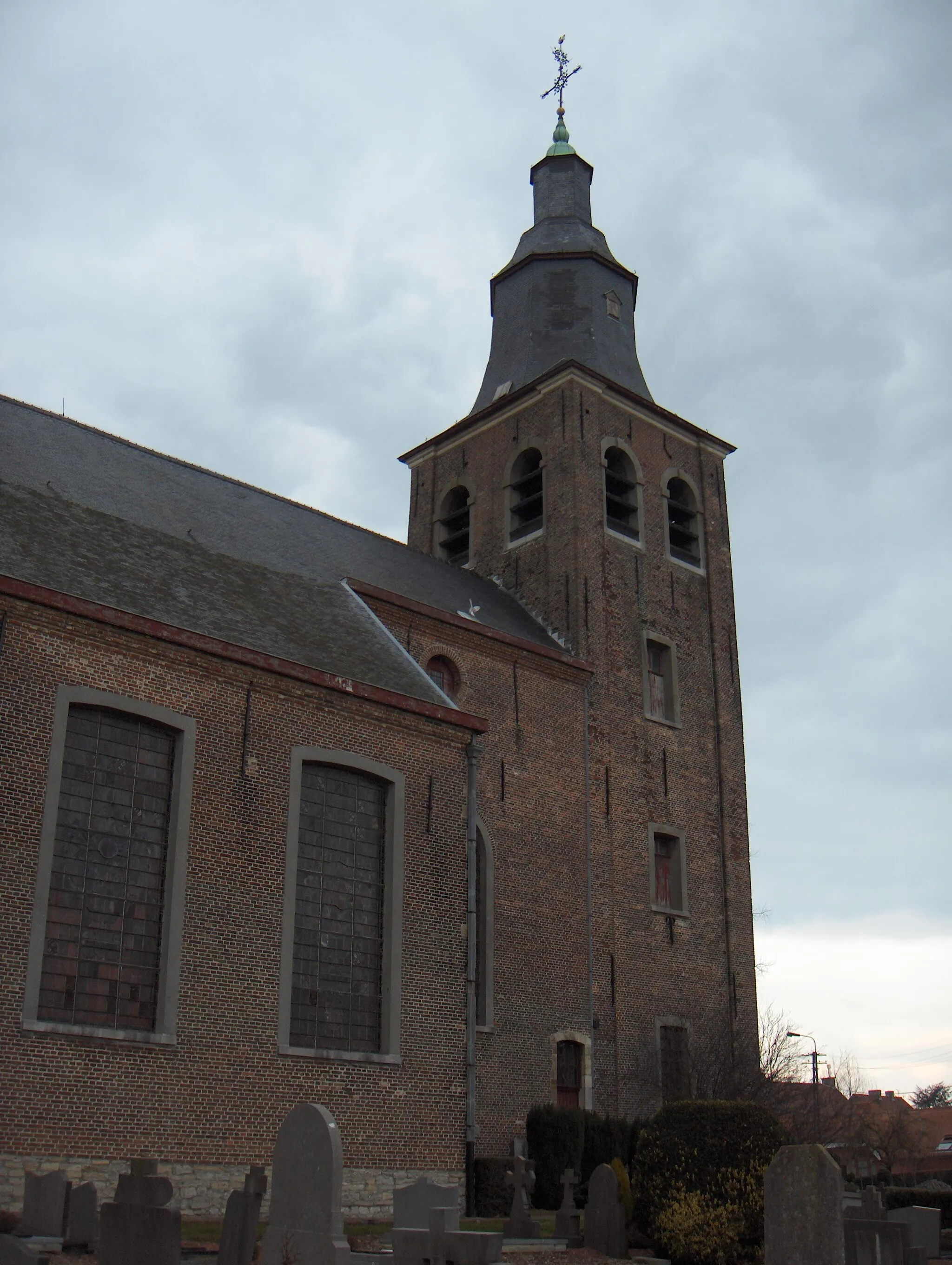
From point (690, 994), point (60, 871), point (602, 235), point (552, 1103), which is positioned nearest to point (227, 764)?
point (60, 871)

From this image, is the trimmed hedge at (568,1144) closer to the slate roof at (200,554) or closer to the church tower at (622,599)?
the church tower at (622,599)

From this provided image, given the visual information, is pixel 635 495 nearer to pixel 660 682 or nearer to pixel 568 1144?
pixel 660 682

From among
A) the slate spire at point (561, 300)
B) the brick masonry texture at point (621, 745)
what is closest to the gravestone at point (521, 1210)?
the brick masonry texture at point (621, 745)

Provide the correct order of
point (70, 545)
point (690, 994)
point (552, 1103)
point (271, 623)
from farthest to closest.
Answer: point (690, 994)
point (552, 1103)
point (271, 623)
point (70, 545)

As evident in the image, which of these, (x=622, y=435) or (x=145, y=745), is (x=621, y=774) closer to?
(x=622, y=435)

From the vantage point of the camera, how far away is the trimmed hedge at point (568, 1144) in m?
16.6

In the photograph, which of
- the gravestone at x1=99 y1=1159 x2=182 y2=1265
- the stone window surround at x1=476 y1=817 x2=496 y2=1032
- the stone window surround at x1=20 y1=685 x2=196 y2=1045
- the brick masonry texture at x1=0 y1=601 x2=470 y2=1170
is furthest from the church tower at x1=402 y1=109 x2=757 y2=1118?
the gravestone at x1=99 y1=1159 x2=182 y2=1265

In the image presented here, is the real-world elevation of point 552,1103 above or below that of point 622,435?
below

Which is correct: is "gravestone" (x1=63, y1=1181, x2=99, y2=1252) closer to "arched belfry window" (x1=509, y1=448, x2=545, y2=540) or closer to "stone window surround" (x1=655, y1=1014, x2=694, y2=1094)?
"stone window surround" (x1=655, y1=1014, x2=694, y2=1094)

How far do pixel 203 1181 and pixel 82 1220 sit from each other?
106 inches

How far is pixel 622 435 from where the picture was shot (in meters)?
25.1

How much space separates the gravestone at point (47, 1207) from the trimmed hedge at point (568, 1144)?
829 centimetres

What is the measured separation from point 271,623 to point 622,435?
39.6 feet

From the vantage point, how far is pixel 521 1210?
12.5m
